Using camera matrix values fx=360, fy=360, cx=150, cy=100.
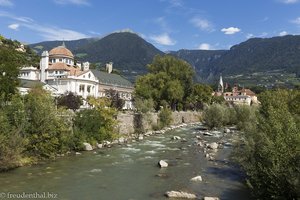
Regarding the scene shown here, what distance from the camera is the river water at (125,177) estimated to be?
21.9m

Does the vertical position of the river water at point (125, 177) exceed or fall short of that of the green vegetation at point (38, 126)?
it falls short

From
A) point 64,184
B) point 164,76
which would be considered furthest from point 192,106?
point 64,184

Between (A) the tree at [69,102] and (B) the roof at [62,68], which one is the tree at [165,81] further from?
(A) the tree at [69,102]

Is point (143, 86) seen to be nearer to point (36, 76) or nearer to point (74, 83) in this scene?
point (74, 83)

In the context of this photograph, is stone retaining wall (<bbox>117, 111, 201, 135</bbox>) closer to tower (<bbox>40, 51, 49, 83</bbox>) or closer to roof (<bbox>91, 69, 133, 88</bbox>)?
roof (<bbox>91, 69, 133, 88</bbox>)

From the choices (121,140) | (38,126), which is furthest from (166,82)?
(38,126)

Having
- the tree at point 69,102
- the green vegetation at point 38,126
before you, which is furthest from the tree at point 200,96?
the green vegetation at point 38,126

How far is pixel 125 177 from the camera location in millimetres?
26391

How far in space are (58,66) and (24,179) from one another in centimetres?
6691

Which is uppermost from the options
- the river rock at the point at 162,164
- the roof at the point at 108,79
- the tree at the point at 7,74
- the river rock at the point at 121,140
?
the roof at the point at 108,79

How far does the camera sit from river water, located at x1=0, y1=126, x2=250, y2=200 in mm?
21859

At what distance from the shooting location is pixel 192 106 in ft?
342

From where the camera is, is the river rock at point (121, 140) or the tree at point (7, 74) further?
the river rock at point (121, 140)

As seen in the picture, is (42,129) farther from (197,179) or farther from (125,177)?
(197,179)
